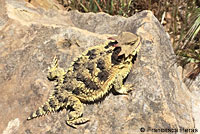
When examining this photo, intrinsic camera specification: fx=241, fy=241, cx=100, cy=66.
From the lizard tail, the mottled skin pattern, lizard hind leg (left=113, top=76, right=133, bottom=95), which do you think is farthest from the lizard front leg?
lizard hind leg (left=113, top=76, right=133, bottom=95)

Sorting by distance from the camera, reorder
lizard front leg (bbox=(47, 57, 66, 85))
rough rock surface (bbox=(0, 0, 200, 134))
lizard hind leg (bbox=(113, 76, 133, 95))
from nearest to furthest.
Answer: rough rock surface (bbox=(0, 0, 200, 134)) < lizard hind leg (bbox=(113, 76, 133, 95)) < lizard front leg (bbox=(47, 57, 66, 85))

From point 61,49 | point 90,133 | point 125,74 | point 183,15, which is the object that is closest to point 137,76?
point 125,74

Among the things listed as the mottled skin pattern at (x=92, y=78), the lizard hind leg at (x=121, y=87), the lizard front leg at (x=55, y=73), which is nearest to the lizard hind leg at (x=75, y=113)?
the mottled skin pattern at (x=92, y=78)

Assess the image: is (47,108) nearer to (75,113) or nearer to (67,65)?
(75,113)

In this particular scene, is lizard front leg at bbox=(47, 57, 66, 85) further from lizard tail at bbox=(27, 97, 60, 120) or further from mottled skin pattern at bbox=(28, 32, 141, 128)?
lizard tail at bbox=(27, 97, 60, 120)

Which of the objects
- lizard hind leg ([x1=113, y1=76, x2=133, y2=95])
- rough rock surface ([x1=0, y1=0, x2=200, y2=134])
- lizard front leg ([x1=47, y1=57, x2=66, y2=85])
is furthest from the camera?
lizard front leg ([x1=47, y1=57, x2=66, y2=85])

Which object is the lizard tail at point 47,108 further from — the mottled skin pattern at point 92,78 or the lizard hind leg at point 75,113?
the lizard hind leg at point 75,113

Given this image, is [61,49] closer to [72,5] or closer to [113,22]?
[113,22]
